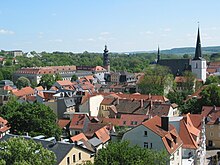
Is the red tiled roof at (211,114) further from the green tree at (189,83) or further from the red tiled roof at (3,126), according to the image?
the green tree at (189,83)

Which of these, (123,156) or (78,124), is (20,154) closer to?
(123,156)

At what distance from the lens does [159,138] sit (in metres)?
30.8

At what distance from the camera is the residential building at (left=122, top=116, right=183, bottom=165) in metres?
30.7

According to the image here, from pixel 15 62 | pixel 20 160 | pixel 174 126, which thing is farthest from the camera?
pixel 15 62

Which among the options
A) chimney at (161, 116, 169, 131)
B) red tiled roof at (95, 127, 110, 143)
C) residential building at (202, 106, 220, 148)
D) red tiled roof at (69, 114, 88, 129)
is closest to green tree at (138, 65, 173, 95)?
residential building at (202, 106, 220, 148)

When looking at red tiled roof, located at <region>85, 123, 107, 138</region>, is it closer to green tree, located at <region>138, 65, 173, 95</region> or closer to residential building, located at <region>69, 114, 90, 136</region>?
Result: residential building, located at <region>69, 114, 90, 136</region>

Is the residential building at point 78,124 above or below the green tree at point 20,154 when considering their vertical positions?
below

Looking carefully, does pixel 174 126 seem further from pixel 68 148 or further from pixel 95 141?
pixel 68 148

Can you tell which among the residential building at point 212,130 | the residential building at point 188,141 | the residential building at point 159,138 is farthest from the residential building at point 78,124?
the residential building at point 212,130

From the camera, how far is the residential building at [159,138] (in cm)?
3069

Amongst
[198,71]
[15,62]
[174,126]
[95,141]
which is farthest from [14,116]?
[15,62]

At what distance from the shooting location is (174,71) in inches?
4348

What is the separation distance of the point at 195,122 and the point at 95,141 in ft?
49.9

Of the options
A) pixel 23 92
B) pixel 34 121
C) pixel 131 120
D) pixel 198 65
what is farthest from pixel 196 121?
pixel 198 65
